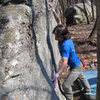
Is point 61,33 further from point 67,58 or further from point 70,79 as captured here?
point 70,79

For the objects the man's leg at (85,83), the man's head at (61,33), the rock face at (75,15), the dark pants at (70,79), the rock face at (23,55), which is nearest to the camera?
the rock face at (23,55)

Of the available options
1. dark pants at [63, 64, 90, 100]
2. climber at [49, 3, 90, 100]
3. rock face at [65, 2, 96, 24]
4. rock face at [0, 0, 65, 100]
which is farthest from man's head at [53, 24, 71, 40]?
rock face at [65, 2, 96, 24]

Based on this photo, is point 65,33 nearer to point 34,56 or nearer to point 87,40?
point 34,56

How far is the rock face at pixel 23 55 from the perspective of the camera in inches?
153

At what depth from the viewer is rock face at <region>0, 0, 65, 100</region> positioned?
3.89 meters

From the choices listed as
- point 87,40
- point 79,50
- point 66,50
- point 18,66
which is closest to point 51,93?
point 66,50

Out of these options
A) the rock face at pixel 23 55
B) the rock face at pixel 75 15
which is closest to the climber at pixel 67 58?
the rock face at pixel 23 55

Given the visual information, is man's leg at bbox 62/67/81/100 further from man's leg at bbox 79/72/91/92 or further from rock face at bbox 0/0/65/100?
rock face at bbox 0/0/65/100

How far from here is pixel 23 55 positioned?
417cm

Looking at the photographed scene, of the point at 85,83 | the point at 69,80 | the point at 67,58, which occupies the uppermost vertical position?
the point at 67,58

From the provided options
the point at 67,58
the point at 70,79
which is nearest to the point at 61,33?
the point at 67,58

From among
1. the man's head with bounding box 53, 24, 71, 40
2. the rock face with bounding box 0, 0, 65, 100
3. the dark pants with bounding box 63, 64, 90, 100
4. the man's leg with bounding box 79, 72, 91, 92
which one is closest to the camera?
the rock face with bounding box 0, 0, 65, 100

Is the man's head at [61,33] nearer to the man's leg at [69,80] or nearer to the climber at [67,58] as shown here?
the climber at [67,58]

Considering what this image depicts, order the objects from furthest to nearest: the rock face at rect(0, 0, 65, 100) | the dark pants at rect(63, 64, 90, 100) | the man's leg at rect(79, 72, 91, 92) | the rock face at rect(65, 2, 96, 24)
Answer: the rock face at rect(65, 2, 96, 24), the man's leg at rect(79, 72, 91, 92), the dark pants at rect(63, 64, 90, 100), the rock face at rect(0, 0, 65, 100)
